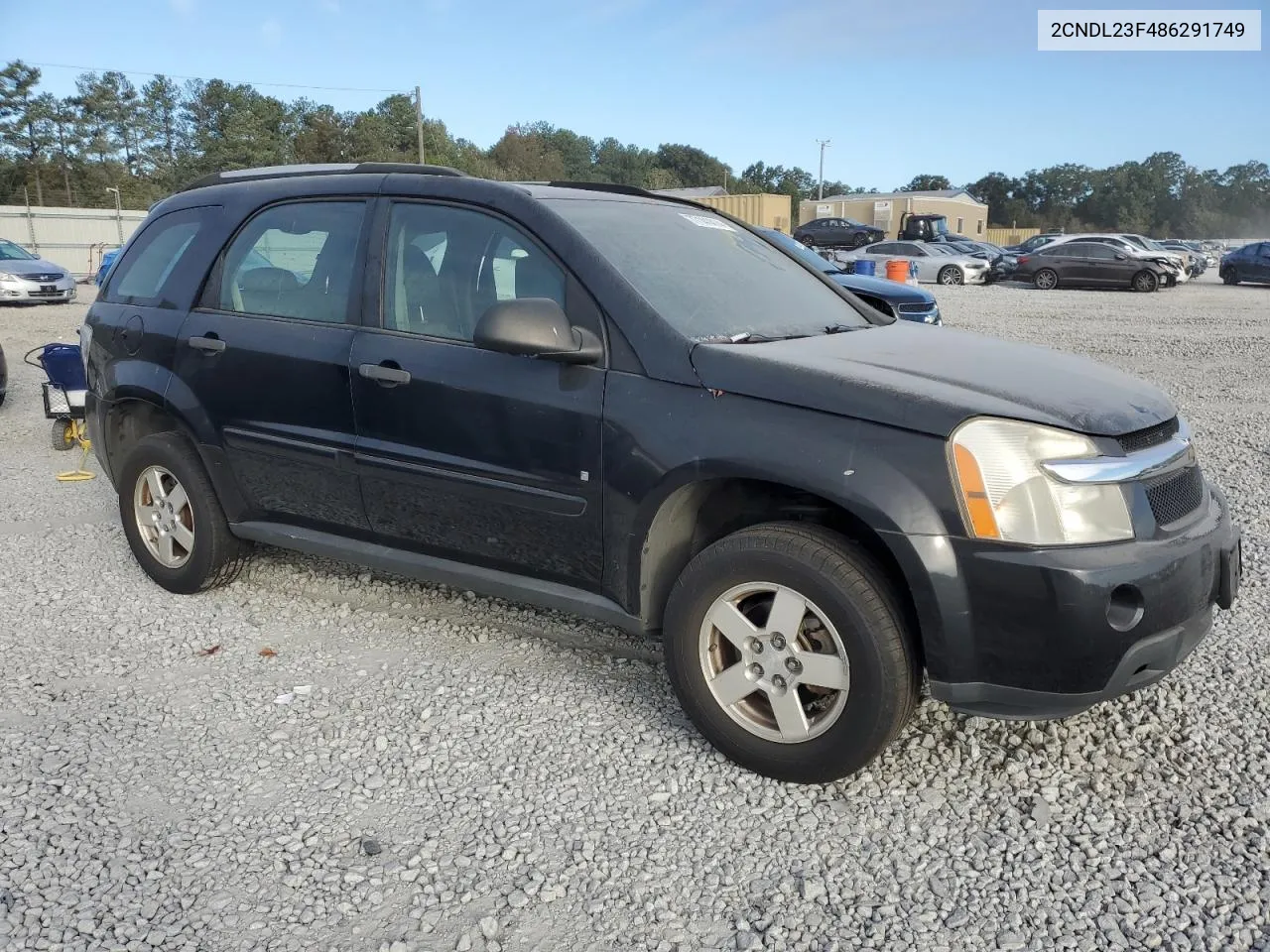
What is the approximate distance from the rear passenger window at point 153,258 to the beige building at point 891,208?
60.2m

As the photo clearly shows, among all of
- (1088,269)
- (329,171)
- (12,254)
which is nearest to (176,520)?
(329,171)

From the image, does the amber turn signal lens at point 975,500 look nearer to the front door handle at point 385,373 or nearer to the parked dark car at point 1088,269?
the front door handle at point 385,373

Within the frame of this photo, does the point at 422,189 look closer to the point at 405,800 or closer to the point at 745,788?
the point at 405,800

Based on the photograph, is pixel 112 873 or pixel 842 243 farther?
pixel 842 243

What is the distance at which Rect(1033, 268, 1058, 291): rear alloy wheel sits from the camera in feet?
92.4

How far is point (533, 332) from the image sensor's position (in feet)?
10.2

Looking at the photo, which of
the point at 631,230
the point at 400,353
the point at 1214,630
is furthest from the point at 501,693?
the point at 1214,630

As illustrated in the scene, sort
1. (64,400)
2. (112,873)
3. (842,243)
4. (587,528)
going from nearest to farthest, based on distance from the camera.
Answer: (112,873) < (587,528) < (64,400) < (842,243)

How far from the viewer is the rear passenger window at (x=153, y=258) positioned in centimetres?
449

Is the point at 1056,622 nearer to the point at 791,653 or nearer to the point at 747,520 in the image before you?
the point at 791,653

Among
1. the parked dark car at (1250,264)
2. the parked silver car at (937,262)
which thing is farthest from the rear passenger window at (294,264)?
the parked dark car at (1250,264)

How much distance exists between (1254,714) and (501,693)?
2.61 m

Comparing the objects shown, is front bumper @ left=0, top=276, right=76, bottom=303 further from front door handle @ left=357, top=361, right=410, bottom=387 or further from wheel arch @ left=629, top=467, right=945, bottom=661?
wheel arch @ left=629, top=467, right=945, bottom=661

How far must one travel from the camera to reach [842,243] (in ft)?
134
